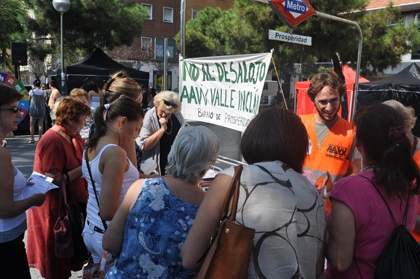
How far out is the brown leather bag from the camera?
4.11 feet

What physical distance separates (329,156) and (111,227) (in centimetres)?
172

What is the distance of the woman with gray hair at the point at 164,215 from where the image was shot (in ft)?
5.18

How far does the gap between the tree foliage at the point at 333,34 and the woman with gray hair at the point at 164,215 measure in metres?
11.4

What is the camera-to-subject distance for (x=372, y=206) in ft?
5.01

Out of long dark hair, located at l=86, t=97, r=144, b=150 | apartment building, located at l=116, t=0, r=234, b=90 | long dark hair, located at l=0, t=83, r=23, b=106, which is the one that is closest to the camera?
long dark hair, located at l=0, t=83, r=23, b=106

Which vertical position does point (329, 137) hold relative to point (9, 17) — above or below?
below

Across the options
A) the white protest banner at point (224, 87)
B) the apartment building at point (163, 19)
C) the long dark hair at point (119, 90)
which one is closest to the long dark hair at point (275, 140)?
the long dark hair at point (119, 90)

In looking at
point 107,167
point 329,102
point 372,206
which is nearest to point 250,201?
point 372,206

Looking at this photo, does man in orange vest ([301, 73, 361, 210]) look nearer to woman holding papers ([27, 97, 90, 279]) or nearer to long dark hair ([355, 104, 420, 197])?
long dark hair ([355, 104, 420, 197])

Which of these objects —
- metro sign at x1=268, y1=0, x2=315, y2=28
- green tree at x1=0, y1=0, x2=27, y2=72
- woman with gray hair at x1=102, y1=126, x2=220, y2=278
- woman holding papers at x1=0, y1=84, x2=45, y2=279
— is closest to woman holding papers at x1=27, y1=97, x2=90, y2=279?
woman holding papers at x1=0, y1=84, x2=45, y2=279

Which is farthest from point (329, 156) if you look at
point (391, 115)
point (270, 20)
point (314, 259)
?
point (270, 20)

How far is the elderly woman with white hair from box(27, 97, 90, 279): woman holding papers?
856 mm

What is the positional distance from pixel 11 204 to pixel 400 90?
1069cm

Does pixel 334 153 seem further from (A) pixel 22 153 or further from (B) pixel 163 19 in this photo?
(B) pixel 163 19
